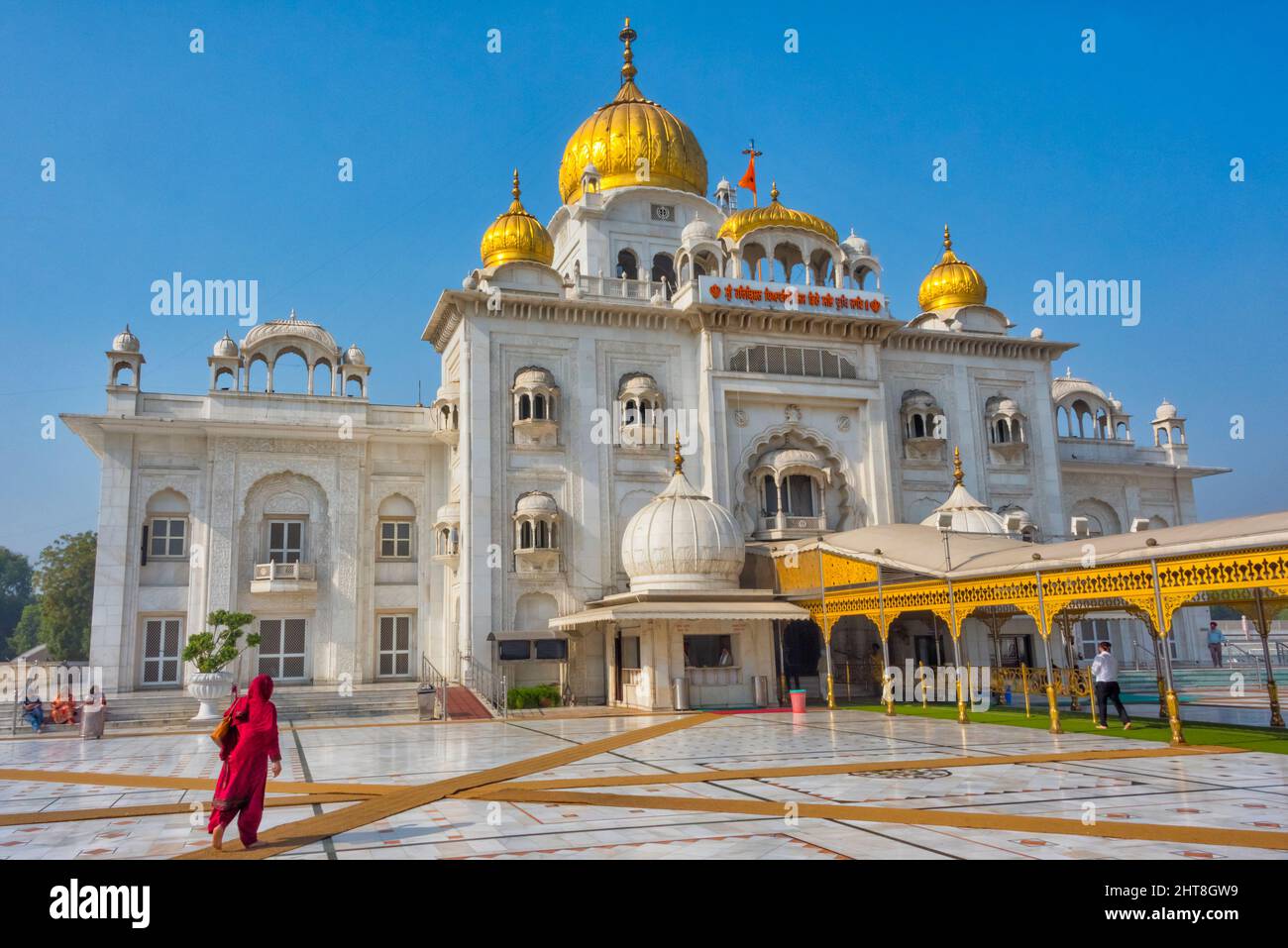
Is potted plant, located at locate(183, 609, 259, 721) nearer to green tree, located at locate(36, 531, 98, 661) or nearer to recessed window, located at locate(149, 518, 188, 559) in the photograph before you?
recessed window, located at locate(149, 518, 188, 559)

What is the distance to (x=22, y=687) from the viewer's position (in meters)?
25.5

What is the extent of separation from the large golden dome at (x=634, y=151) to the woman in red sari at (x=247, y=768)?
2591 centimetres

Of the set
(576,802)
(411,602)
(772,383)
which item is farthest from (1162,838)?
(411,602)

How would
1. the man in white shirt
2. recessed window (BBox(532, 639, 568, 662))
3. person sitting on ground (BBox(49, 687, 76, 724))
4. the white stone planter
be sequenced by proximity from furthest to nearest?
recessed window (BBox(532, 639, 568, 662)), the white stone planter, person sitting on ground (BBox(49, 687, 76, 724)), the man in white shirt

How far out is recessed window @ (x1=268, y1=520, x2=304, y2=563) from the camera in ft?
87.3

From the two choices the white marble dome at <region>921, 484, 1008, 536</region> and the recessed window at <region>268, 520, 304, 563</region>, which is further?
the recessed window at <region>268, 520, 304, 563</region>

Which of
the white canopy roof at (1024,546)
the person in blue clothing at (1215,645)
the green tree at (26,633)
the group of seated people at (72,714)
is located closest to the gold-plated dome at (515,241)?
the white canopy roof at (1024,546)

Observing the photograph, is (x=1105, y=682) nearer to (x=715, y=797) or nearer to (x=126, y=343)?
(x=715, y=797)

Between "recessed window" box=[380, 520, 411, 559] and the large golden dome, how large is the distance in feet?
40.1

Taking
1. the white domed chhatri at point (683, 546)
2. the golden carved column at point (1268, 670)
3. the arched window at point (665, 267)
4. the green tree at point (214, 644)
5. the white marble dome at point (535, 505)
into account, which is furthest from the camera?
the arched window at point (665, 267)

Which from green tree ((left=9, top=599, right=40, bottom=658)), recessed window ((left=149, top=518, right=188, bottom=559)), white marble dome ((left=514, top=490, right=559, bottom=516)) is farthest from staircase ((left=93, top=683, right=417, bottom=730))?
green tree ((left=9, top=599, right=40, bottom=658))

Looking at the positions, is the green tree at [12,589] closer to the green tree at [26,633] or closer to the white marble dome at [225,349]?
the green tree at [26,633]

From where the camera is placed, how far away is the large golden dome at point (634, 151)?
31.1m

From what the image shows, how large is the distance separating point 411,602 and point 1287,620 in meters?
39.9
